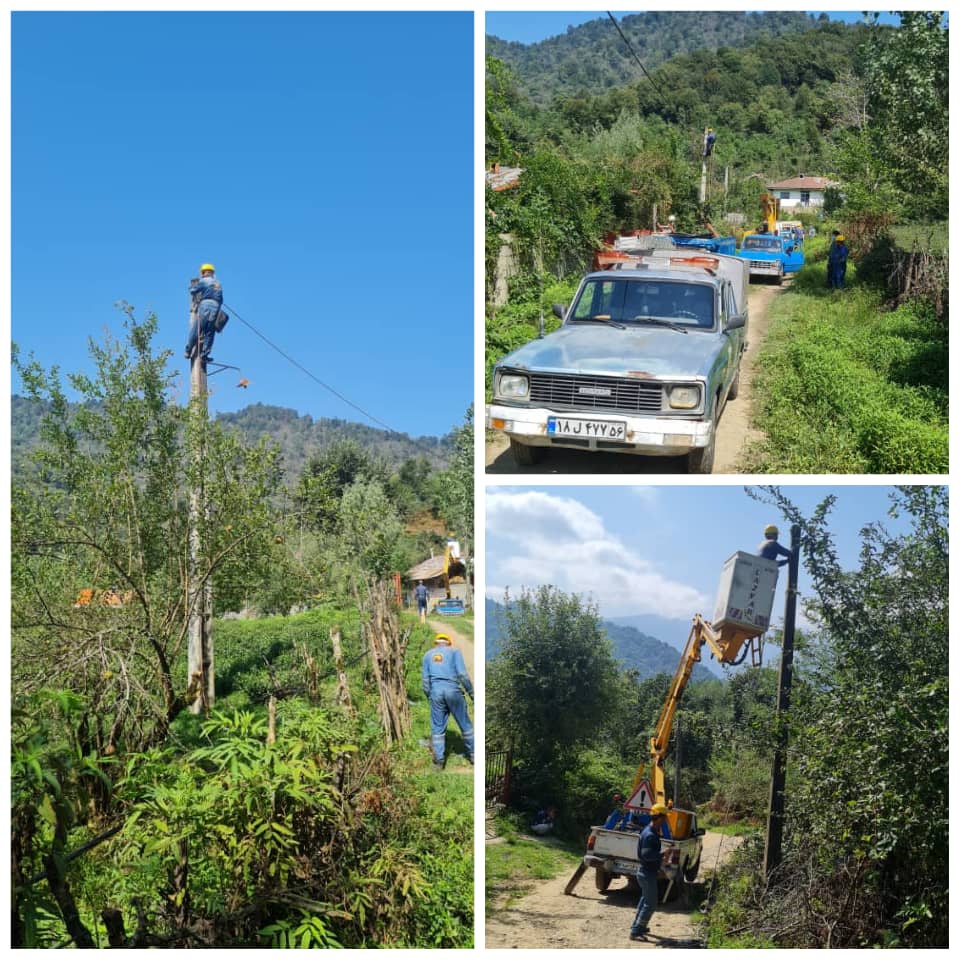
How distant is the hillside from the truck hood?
173 centimetres

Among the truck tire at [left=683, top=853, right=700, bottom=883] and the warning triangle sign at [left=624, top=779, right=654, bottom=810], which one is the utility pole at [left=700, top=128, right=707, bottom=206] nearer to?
the warning triangle sign at [left=624, top=779, right=654, bottom=810]

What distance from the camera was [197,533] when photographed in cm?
777

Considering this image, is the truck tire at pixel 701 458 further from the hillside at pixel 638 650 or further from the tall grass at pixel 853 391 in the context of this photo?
the hillside at pixel 638 650

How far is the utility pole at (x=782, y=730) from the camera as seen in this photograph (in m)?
5.93

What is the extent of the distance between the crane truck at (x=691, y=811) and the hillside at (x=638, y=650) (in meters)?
0.10

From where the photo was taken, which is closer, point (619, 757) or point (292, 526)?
point (619, 757)

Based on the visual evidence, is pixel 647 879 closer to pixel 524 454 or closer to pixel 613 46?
pixel 524 454

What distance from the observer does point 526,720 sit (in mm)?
6977

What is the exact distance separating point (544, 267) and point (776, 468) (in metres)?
8.37

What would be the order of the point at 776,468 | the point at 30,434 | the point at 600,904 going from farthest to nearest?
the point at 30,434
the point at 776,468
the point at 600,904

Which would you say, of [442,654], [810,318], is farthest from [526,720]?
[810,318]

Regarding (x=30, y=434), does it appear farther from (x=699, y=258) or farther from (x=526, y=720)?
(x=526, y=720)

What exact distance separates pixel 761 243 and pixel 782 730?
1576 cm

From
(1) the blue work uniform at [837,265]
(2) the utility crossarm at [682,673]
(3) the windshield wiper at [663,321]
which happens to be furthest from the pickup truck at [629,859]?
(1) the blue work uniform at [837,265]
